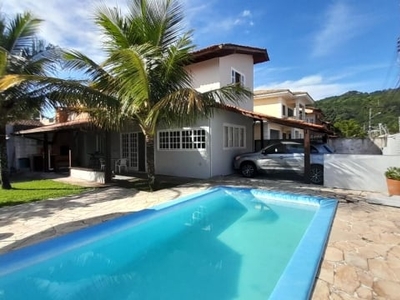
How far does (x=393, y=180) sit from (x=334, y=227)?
4.56 metres

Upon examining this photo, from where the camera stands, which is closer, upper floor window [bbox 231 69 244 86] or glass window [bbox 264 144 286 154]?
glass window [bbox 264 144 286 154]

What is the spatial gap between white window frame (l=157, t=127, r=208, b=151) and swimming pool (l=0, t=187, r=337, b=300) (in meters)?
A: 6.43

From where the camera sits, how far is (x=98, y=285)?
439 centimetres

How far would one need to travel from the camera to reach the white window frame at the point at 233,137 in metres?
14.8

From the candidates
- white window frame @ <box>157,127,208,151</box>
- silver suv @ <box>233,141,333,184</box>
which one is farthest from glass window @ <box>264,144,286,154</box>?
white window frame @ <box>157,127,208,151</box>

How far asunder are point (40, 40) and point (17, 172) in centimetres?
1134

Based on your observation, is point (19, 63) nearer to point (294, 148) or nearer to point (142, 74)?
point (142, 74)

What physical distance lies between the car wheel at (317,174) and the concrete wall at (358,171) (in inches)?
34.5

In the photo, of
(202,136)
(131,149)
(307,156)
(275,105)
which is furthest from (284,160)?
(275,105)

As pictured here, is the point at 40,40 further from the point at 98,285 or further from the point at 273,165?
the point at 273,165

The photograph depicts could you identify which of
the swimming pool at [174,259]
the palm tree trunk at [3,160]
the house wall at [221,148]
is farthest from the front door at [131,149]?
the swimming pool at [174,259]

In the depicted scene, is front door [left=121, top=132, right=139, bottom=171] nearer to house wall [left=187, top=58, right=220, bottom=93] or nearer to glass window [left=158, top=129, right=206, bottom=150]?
glass window [left=158, top=129, right=206, bottom=150]

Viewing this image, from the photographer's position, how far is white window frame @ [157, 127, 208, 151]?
13.9 m

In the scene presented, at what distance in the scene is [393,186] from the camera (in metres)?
8.96
